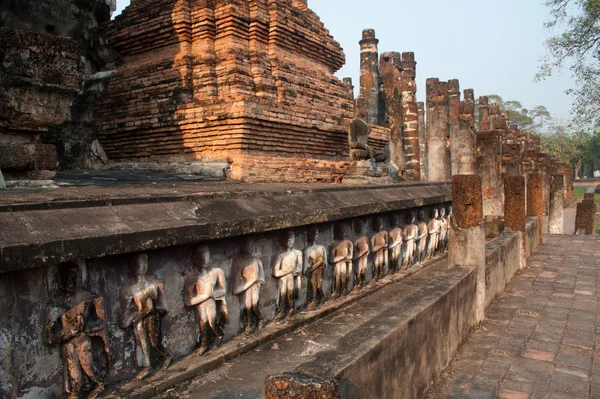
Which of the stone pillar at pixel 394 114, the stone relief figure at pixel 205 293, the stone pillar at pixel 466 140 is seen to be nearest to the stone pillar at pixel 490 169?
the stone pillar at pixel 466 140

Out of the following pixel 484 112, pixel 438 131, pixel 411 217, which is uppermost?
pixel 484 112

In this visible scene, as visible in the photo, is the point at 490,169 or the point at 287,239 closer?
the point at 287,239

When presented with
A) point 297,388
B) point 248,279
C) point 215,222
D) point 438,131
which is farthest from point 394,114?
point 297,388

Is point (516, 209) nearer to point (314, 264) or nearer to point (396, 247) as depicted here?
point (396, 247)

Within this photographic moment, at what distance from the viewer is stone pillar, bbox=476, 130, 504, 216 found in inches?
478

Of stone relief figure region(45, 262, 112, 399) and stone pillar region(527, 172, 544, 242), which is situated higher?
stone pillar region(527, 172, 544, 242)

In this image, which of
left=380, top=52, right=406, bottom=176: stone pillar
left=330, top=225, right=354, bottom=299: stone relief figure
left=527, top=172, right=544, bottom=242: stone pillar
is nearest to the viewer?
left=330, top=225, right=354, bottom=299: stone relief figure

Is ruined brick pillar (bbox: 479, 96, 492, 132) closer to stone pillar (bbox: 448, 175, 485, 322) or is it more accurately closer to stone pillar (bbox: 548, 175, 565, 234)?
stone pillar (bbox: 548, 175, 565, 234)

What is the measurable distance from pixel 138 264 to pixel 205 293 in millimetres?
631

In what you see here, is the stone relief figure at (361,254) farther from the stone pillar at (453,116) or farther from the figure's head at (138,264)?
the stone pillar at (453,116)

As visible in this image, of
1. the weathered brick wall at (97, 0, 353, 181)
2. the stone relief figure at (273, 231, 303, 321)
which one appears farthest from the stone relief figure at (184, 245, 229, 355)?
the weathered brick wall at (97, 0, 353, 181)

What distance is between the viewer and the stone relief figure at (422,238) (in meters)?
7.66

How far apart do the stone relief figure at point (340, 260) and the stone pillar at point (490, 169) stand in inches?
299

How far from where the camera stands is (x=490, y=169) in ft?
39.8
